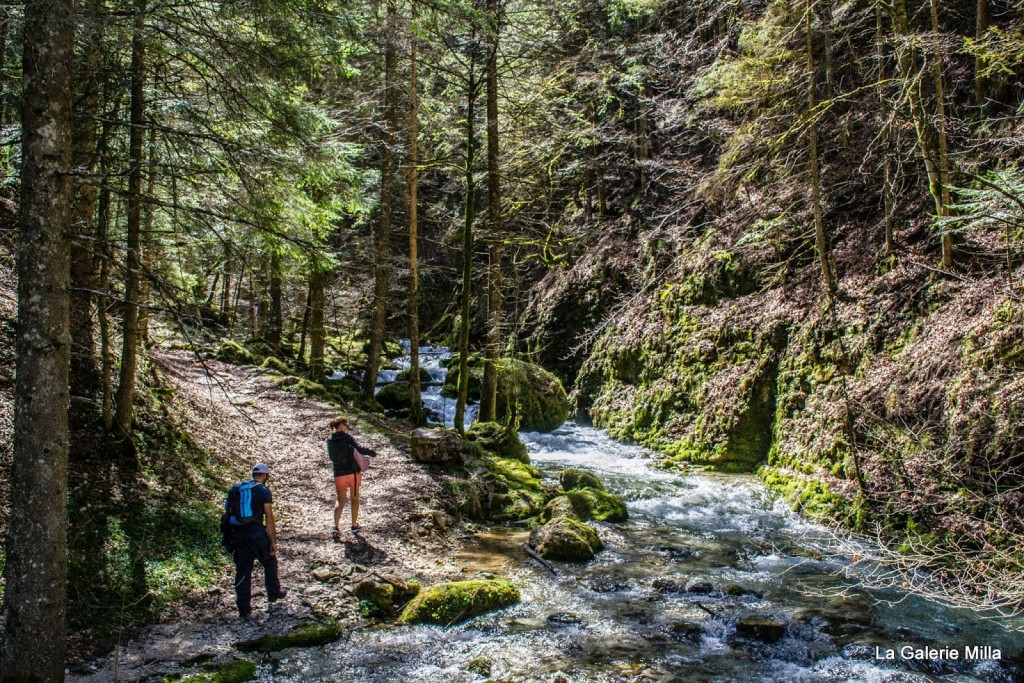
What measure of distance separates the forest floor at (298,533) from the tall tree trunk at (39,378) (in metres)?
0.79

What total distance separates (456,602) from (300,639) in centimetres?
182

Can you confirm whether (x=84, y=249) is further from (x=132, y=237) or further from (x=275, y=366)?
(x=275, y=366)

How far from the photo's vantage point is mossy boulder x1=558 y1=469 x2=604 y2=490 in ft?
41.4

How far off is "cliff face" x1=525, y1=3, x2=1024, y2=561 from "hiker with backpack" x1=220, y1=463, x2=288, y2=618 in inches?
319

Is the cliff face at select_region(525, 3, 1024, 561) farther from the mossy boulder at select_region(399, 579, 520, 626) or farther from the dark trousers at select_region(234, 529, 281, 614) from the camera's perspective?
the dark trousers at select_region(234, 529, 281, 614)

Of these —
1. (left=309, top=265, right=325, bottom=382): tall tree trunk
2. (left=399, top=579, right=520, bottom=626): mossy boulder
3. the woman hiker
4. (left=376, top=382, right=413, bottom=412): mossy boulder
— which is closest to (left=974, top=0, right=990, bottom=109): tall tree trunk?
(left=399, top=579, right=520, bottom=626): mossy boulder

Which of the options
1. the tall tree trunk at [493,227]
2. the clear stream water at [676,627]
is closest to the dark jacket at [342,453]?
the clear stream water at [676,627]

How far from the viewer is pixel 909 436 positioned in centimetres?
945

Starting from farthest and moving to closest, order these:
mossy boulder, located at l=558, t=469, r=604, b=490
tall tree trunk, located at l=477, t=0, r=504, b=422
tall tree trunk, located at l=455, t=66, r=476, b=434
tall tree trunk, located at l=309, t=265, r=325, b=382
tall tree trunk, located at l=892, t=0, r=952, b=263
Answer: tall tree trunk, located at l=309, t=265, r=325, b=382 < tall tree trunk, located at l=477, t=0, r=504, b=422 < tall tree trunk, located at l=455, t=66, r=476, b=434 < mossy boulder, located at l=558, t=469, r=604, b=490 < tall tree trunk, located at l=892, t=0, r=952, b=263

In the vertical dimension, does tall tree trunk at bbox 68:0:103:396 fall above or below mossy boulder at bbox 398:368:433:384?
above

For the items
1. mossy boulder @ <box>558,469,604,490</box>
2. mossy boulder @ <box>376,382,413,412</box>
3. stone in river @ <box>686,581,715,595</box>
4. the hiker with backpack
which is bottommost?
stone in river @ <box>686,581,715,595</box>

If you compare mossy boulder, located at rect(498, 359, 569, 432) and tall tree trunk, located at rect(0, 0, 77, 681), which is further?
mossy boulder, located at rect(498, 359, 569, 432)

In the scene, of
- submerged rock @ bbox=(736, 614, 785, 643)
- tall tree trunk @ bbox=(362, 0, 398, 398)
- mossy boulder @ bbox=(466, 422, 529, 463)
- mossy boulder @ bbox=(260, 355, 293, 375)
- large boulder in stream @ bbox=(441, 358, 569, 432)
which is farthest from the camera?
mossy boulder @ bbox=(260, 355, 293, 375)

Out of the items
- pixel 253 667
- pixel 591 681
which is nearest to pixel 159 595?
pixel 253 667
